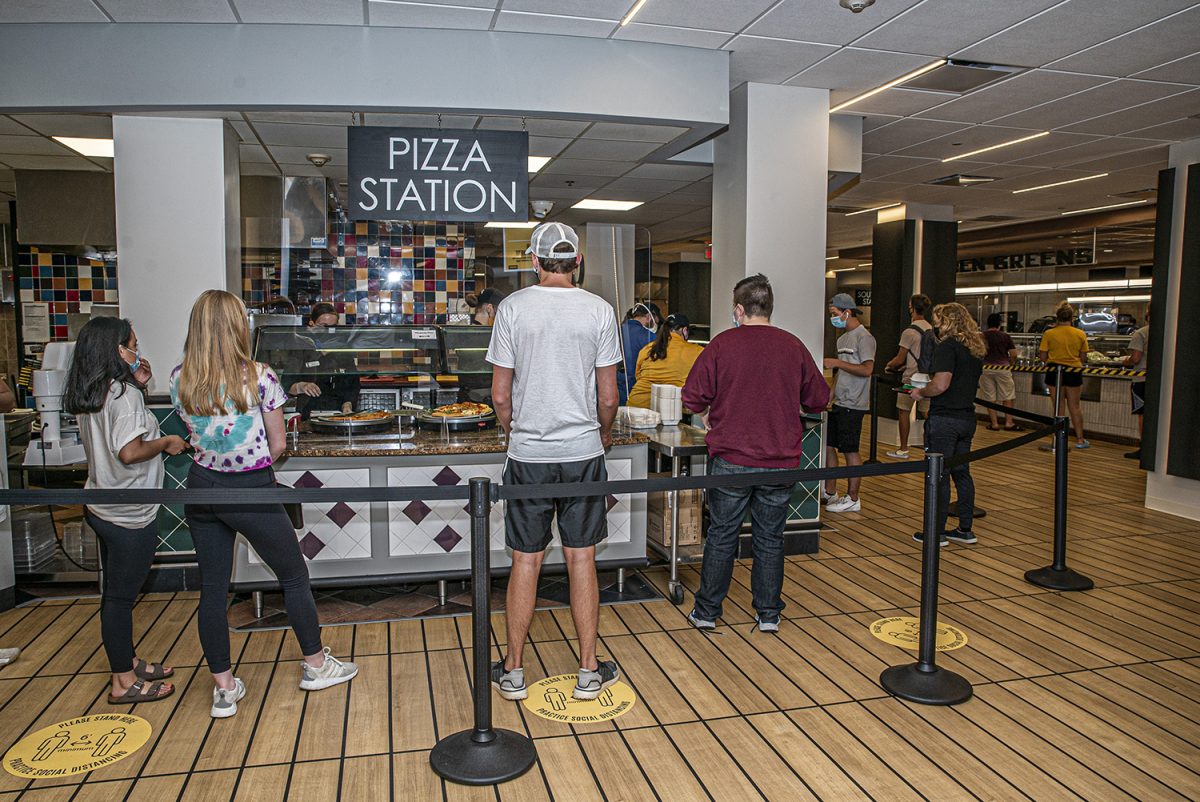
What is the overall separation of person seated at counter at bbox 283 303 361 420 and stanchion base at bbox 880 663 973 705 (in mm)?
3148

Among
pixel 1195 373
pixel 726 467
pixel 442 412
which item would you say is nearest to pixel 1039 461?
pixel 1195 373

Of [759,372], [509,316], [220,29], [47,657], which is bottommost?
[47,657]

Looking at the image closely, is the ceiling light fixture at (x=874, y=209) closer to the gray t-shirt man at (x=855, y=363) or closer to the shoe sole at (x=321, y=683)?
the gray t-shirt man at (x=855, y=363)

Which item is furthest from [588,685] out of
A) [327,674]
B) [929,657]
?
[929,657]

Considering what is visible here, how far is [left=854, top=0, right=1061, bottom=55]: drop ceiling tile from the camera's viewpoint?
13.4 ft

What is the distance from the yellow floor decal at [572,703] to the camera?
3105mm

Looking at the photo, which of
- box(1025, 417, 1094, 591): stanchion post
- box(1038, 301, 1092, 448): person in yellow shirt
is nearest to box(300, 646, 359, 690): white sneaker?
box(1025, 417, 1094, 591): stanchion post

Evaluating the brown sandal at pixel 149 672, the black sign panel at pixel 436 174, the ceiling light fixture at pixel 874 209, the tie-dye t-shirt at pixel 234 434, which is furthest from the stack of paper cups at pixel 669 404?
the ceiling light fixture at pixel 874 209

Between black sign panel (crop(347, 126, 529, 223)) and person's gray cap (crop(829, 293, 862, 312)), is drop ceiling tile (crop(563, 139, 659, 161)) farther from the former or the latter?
person's gray cap (crop(829, 293, 862, 312))

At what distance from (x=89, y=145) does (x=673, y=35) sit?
394cm

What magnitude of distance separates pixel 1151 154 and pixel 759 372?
5.88 meters

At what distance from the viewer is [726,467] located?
12.6 feet

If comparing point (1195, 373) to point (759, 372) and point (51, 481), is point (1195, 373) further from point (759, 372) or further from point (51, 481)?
point (51, 481)

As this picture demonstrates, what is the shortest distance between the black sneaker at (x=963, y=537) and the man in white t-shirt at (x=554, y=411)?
3.52 m
